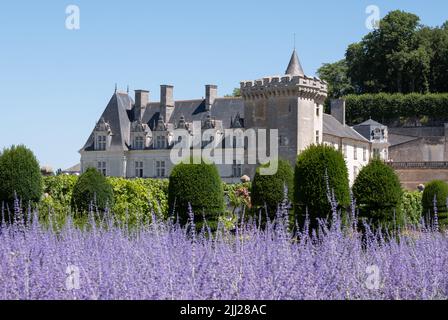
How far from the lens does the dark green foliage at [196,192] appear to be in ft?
44.3

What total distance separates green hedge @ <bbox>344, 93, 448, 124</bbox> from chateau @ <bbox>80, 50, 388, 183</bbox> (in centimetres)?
789

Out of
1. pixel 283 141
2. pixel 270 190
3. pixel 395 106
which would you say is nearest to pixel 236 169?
pixel 283 141

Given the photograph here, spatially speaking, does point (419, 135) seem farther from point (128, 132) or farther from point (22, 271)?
point (22, 271)

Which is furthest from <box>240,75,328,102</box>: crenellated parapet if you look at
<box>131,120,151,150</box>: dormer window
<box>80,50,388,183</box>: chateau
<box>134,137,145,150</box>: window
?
<box>134,137,145,150</box>: window

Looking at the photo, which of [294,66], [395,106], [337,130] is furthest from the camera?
[395,106]

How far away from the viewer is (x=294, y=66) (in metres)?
39.5

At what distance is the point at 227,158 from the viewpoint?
41.1 m

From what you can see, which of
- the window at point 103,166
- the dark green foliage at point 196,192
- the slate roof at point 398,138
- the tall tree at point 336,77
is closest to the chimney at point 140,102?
the window at point 103,166

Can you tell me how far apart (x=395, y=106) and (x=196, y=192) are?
1805 inches

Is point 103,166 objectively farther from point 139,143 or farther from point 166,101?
point 166,101

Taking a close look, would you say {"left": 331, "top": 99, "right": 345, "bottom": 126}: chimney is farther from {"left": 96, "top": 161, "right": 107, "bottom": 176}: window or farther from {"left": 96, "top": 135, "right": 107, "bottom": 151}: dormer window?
{"left": 96, "top": 161, "right": 107, "bottom": 176}: window

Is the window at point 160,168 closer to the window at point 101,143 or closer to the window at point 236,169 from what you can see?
the window at point 101,143

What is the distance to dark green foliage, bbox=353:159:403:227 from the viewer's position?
12562 millimetres
